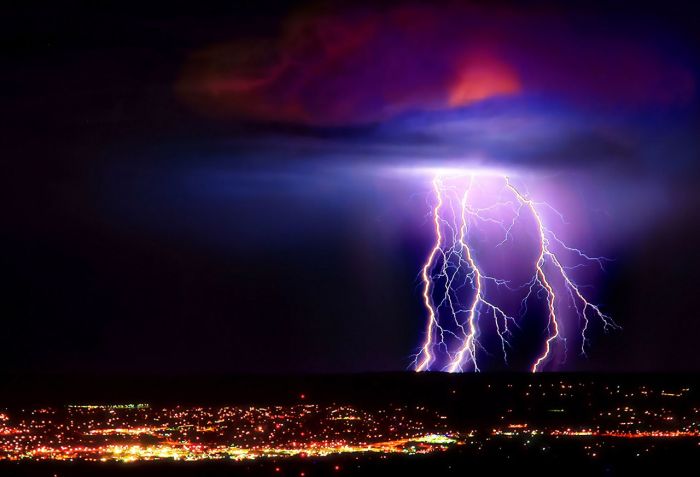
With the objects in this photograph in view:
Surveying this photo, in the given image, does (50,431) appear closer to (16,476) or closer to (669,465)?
(16,476)

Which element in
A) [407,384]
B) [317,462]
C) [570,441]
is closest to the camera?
[317,462]

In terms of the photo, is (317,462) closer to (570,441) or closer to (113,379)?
(570,441)

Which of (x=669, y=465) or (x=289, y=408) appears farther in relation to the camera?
(x=289, y=408)

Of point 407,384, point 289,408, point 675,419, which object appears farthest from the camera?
point 407,384

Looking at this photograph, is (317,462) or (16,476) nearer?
(16,476)

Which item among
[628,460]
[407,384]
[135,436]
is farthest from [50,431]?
[407,384]

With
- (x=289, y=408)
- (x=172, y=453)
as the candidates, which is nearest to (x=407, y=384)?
(x=289, y=408)

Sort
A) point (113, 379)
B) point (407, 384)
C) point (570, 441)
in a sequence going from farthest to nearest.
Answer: point (113, 379)
point (407, 384)
point (570, 441)

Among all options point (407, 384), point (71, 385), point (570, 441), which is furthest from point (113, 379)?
point (570, 441)

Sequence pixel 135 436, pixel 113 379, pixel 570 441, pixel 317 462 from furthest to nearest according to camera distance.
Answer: pixel 113 379 < pixel 135 436 < pixel 570 441 < pixel 317 462
